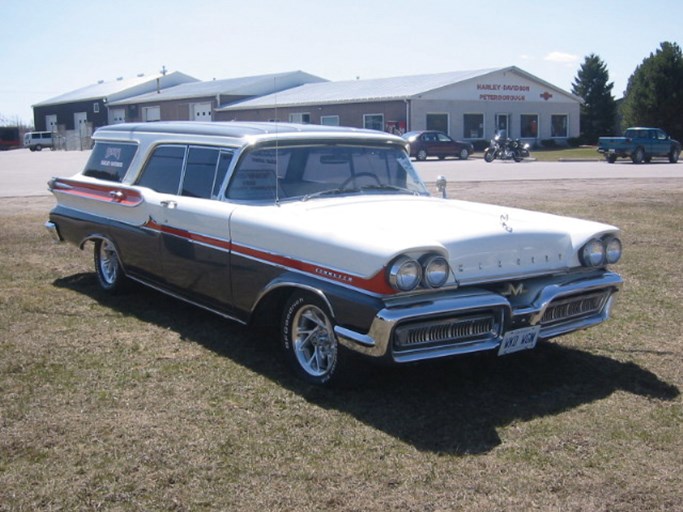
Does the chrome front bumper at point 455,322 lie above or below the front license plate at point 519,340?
above

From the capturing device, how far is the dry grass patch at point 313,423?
11.6 feet

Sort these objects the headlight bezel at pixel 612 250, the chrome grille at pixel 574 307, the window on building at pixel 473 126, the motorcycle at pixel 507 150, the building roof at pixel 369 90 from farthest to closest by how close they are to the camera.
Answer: the window on building at pixel 473 126 → the building roof at pixel 369 90 → the motorcycle at pixel 507 150 → the headlight bezel at pixel 612 250 → the chrome grille at pixel 574 307

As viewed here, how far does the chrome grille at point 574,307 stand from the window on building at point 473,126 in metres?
43.0

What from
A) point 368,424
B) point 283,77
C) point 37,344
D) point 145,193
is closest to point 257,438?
point 368,424

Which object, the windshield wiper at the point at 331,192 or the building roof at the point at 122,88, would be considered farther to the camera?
the building roof at the point at 122,88

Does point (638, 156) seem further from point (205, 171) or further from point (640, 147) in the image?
point (205, 171)

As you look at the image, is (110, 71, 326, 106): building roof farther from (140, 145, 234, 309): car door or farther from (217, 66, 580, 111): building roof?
(140, 145, 234, 309): car door

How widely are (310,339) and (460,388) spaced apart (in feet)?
3.18

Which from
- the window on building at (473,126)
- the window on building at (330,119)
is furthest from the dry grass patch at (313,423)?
the window on building at (473,126)

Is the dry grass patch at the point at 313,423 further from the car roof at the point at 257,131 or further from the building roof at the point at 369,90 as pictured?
the building roof at the point at 369,90

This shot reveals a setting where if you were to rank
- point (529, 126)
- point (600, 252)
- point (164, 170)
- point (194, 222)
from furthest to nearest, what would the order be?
point (529, 126) → point (164, 170) → point (194, 222) → point (600, 252)

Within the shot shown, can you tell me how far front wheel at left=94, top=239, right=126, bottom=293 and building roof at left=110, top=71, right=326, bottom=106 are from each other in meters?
44.5

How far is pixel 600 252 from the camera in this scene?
5.25m

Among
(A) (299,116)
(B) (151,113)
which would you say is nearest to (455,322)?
(A) (299,116)
